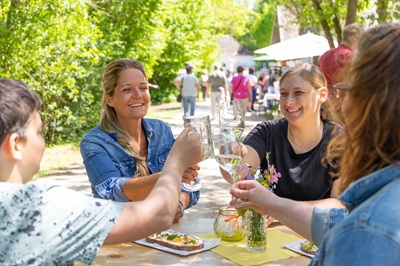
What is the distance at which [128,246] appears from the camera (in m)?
2.72

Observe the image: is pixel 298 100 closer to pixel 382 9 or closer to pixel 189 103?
pixel 382 9

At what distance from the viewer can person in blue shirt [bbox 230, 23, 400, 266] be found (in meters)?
1.06

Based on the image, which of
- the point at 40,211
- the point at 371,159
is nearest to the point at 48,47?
the point at 40,211

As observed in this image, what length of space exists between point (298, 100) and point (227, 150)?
107cm

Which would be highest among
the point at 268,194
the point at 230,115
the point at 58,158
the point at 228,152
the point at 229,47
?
the point at 229,47

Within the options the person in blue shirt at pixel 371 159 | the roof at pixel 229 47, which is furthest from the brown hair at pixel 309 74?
the roof at pixel 229 47

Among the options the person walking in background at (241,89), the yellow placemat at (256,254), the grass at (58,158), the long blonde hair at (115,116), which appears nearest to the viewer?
the yellow placemat at (256,254)

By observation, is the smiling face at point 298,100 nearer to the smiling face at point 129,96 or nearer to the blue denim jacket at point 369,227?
the smiling face at point 129,96

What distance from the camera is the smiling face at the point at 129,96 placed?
3.32 metres

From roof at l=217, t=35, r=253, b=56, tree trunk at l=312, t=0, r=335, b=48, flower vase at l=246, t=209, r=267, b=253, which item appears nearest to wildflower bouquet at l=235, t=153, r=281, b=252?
flower vase at l=246, t=209, r=267, b=253

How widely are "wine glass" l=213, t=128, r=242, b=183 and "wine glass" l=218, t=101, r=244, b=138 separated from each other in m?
0.33

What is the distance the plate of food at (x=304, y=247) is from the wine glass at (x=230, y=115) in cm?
62

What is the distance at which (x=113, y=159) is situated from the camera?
3.19m

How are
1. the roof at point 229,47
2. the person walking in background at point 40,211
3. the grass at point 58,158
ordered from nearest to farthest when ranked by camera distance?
the person walking in background at point 40,211
the grass at point 58,158
the roof at point 229,47
